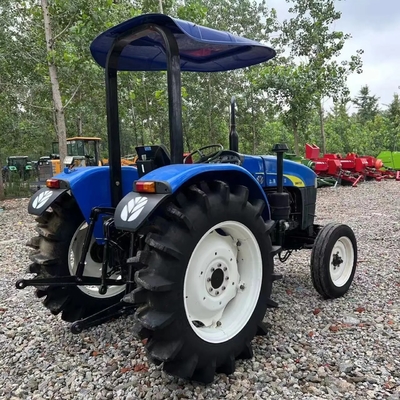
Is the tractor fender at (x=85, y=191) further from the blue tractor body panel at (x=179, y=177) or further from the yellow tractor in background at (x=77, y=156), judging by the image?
the yellow tractor in background at (x=77, y=156)

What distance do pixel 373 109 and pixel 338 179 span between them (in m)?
44.5

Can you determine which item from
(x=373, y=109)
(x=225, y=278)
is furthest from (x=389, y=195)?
(x=373, y=109)

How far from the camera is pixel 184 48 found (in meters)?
2.91

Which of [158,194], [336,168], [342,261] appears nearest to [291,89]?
[336,168]

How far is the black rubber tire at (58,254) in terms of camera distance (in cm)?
278

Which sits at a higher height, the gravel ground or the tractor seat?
the tractor seat

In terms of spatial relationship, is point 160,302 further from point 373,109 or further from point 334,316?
point 373,109

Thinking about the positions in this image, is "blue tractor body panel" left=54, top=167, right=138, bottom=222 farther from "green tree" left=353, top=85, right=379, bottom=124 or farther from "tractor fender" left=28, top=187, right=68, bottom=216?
"green tree" left=353, top=85, right=379, bottom=124

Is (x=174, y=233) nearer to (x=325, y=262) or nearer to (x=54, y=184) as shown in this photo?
(x=54, y=184)

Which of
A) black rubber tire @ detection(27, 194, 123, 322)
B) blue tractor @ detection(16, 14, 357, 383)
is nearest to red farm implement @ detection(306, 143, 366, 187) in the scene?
blue tractor @ detection(16, 14, 357, 383)

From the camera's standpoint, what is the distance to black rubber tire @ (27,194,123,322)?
2.78 metres

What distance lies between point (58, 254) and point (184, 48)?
1714 mm

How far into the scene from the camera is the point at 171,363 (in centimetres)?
204

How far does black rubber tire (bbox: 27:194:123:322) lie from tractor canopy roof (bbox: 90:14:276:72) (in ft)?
3.76
